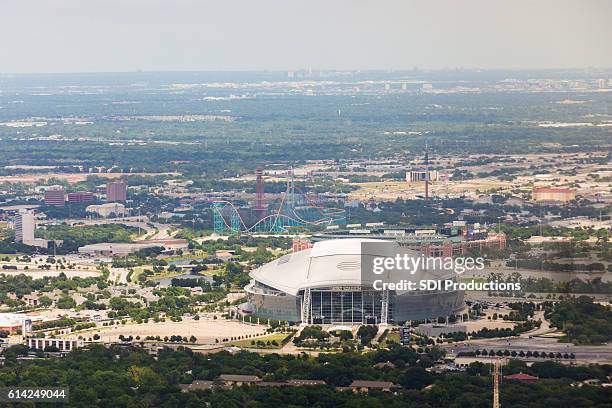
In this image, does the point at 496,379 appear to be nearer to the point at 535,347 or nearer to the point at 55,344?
the point at 535,347

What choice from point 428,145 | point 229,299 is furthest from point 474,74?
point 229,299

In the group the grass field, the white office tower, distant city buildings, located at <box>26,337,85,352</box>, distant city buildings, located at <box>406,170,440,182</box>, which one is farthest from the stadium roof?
distant city buildings, located at <box>406,170,440,182</box>

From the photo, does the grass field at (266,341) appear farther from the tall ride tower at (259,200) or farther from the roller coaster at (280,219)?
the tall ride tower at (259,200)

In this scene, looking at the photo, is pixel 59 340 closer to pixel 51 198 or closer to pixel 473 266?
pixel 473 266

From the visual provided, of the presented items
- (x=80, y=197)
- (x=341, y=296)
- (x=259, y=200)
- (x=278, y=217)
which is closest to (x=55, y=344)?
(x=341, y=296)

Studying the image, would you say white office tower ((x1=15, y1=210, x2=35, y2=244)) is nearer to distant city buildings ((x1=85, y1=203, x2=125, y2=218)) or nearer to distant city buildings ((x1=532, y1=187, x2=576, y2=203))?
distant city buildings ((x1=85, y1=203, x2=125, y2=218))

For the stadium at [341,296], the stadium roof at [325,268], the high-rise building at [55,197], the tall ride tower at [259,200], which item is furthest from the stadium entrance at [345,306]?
the high-rise building at [55,197]
